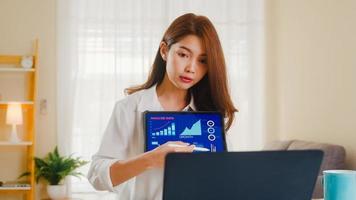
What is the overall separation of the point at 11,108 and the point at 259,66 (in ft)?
8.21

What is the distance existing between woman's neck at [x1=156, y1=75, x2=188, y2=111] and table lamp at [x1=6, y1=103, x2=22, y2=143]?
148 inches

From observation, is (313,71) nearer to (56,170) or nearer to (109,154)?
(56,170)

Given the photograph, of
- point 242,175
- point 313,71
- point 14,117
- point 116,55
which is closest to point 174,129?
point 242,175

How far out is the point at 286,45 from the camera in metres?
5.02

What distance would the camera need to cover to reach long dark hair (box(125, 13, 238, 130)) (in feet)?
3.66

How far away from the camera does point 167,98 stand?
123 cm

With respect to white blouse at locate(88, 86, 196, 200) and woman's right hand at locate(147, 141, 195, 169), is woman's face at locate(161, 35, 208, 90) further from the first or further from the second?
woman's right hand at locate(147, 141, 195, 169)

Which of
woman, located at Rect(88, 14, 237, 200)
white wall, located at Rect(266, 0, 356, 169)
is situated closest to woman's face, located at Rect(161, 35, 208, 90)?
woman, located at Rect(88, 14, 237, 200)

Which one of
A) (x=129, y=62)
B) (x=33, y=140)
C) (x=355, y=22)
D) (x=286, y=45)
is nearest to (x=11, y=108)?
(x=33, y=140)

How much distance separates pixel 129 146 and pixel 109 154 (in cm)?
6

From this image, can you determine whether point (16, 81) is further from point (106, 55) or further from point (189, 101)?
point (189, 101)

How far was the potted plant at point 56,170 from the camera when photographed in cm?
482

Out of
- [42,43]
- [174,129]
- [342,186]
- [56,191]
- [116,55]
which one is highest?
[42,43]

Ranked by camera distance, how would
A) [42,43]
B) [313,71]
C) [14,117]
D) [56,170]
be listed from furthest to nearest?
[42,43] → [56,170] → [14,117] → [313,71]
